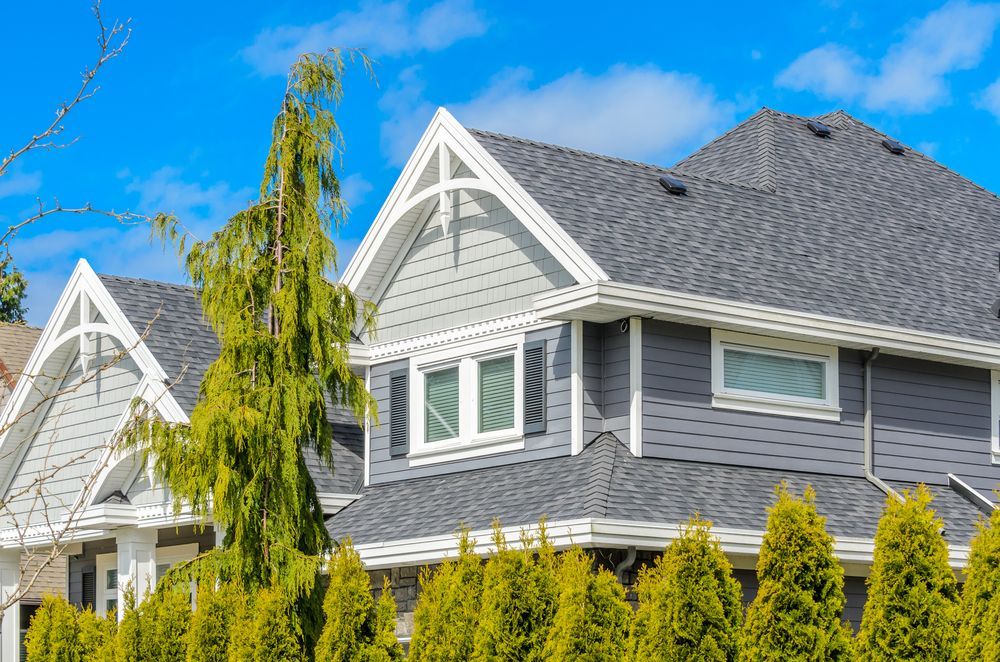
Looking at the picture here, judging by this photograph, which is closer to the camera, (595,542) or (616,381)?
(595,542)

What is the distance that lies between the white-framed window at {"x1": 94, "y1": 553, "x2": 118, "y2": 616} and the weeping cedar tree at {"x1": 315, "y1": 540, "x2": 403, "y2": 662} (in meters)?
10.8

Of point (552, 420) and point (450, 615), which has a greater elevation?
point (552, 420)

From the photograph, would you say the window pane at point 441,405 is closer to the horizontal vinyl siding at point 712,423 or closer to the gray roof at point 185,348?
the gray roof at point 185,348

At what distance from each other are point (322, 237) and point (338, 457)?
6396 millimetres

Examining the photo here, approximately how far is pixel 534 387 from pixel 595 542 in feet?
10.5

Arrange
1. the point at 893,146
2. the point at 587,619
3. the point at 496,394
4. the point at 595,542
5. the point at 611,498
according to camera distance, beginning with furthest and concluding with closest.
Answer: the point at 893,146
the point at 496,394
the point at 611,498
the point at 595,542
the point at 587,619

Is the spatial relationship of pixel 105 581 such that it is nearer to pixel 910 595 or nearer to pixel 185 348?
pixel 185 348

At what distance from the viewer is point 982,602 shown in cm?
1016

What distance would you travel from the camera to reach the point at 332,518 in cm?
1739

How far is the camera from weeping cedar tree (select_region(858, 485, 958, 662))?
1013cm

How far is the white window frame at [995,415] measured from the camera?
58.2 ft

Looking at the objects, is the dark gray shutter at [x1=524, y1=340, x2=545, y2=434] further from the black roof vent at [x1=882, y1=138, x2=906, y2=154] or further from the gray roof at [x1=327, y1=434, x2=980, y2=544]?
the black roof vent at [x1=882, y1=138, x2=906, y2=154]

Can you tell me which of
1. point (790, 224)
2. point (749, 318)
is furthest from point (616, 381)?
point (790, 224)

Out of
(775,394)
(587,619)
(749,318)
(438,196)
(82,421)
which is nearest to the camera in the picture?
(587,619)
